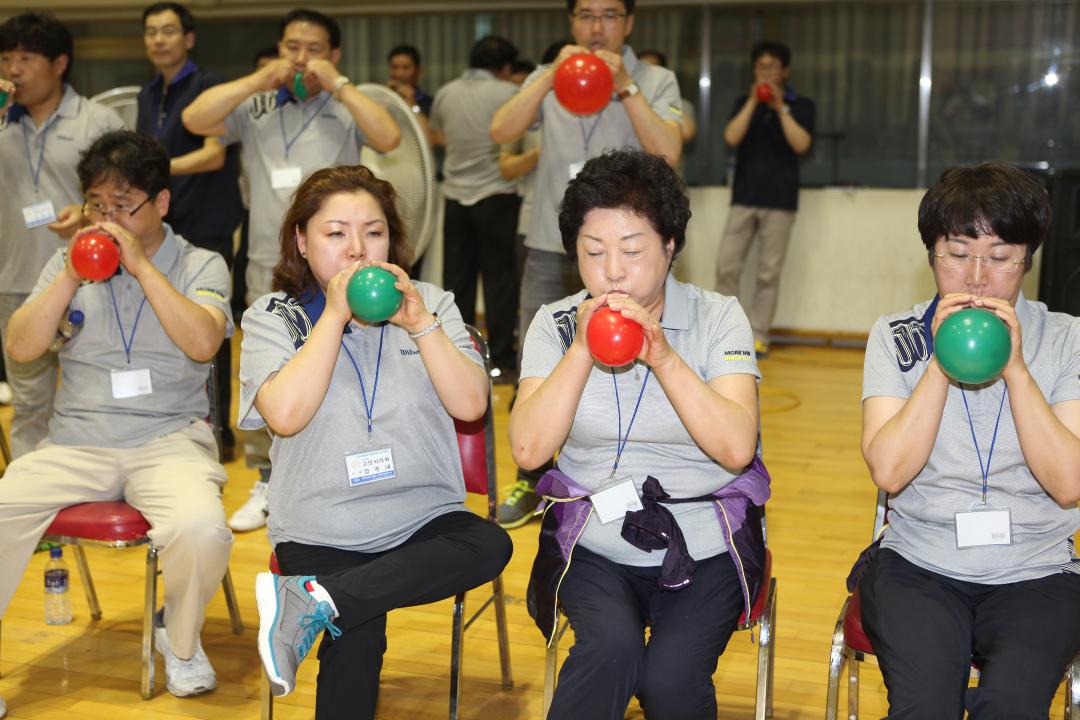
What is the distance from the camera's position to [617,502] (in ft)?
7.12

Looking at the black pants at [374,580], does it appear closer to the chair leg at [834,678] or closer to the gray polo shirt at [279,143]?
the chair leg at [834,678]

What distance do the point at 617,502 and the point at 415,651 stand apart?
1.14m

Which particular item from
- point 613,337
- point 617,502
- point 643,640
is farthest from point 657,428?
point 643,640

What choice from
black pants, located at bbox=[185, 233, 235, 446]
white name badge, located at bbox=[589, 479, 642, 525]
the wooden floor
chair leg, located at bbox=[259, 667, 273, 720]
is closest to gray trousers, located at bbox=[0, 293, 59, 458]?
the wooden floor

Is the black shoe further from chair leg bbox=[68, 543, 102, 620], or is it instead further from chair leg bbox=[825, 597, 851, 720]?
chair leg bbox=[825, 597, 851, 720]

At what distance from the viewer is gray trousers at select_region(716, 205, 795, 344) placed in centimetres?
716

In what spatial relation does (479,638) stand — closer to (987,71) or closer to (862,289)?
(862,289)

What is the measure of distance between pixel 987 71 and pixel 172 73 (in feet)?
17.9

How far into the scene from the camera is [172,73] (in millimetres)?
4434

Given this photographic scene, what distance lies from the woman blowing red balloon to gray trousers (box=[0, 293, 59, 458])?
94.0 inches

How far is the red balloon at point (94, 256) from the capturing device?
9.05 ft

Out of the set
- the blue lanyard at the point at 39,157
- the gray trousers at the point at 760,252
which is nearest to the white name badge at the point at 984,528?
the blue lanyard at the point at 39,157

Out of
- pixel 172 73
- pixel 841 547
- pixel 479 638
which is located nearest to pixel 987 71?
pixel 841 547

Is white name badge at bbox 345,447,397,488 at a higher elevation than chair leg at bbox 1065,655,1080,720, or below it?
higher
